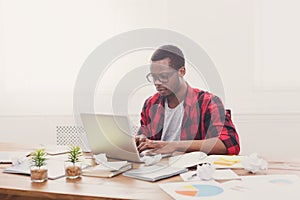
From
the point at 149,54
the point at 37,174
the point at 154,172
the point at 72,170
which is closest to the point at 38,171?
the point at 37,174

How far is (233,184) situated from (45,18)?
2.64 metres

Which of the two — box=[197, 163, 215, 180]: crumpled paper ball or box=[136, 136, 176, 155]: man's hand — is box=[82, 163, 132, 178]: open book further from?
box=[197, 163, 215, 180]: crumpled paper ball

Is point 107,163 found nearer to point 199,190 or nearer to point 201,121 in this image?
point 199,190

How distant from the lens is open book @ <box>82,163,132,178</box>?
5.23 feet

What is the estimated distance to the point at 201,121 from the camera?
7.38 ft

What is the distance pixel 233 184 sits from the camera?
1417 mm

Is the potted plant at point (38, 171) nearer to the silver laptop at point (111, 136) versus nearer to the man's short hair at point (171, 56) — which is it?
the silver laptop at point (111, 136)

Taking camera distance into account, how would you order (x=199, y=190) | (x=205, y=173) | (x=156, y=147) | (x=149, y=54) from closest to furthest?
(x=199, y=190) → (x=205, y=173) → (x=156, y=147) → (x=149, y=54)

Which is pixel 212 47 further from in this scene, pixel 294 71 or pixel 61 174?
pixel 61 174

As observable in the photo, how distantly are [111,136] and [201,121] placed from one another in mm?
682

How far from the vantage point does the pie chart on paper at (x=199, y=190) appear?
51.4 inches

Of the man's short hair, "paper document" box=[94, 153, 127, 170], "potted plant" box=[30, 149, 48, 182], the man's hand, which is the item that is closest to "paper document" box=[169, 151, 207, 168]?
the man's hand

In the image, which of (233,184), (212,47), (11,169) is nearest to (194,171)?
(233,184)

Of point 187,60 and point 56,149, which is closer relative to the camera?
point 56,149
